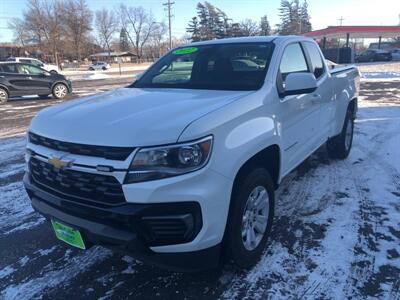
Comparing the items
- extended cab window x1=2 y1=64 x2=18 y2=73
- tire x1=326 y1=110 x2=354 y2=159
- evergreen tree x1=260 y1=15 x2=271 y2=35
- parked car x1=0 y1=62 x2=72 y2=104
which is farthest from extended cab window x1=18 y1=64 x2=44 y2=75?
evergreen tree x1=260 y1=15 x2=271 y2=35

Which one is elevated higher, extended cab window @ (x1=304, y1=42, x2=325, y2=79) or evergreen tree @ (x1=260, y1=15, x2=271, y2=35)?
evergreen tree @ (x1=260, y1=15, x2=271, y2=35)

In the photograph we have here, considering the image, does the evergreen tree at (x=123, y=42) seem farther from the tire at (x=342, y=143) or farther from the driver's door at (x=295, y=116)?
the driver's door at (x=295, y=116)

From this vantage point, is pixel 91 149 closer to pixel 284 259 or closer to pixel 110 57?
pixel 284 259

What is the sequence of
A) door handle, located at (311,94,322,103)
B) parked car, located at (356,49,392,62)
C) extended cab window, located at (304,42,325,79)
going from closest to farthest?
door handle, located at (311,94,322,103) < extended cab window, located at (304,42,325,79) < parked car, located at (356,49,392,62)

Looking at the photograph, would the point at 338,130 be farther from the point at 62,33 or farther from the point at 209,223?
the point at 62,33

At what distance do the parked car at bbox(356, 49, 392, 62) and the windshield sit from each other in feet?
142

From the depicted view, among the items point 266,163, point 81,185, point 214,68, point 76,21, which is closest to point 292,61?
point 214,68

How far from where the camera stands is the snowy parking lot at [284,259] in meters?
3.00

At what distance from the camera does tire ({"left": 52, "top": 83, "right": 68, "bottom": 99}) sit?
16.4 meters

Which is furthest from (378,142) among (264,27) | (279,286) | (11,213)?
(264,27)

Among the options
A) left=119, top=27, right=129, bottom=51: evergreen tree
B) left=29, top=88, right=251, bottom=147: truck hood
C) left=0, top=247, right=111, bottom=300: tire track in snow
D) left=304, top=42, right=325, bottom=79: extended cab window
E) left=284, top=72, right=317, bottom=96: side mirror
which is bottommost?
left=0, top=247, right=111, bottom=300: tire track in snow

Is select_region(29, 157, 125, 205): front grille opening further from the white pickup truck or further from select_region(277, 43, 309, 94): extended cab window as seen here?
select_region(277, 43, 309, 94): extended cab window

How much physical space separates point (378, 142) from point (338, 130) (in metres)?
1.91

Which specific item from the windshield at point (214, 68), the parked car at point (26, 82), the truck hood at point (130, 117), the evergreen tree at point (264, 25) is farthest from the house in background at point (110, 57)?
the truck hood at point (130, 117)
